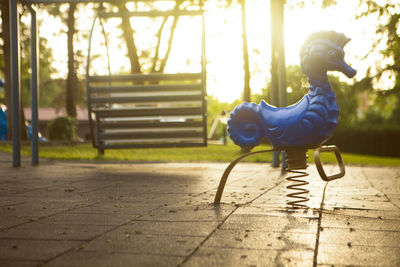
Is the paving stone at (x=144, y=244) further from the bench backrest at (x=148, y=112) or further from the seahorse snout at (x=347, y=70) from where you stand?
the bench backrest at (x=148, y=112)

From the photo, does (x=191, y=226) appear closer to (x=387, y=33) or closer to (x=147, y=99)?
(x=147, y=99)

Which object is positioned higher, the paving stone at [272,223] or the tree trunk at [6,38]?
the tree trunk at [6,38]

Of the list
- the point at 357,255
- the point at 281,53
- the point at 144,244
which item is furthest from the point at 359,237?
the point at 281,53

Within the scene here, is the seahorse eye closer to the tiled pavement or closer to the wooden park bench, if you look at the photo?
the tiled pavement

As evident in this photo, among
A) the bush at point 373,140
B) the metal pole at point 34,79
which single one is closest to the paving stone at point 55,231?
the metal pole at point 34,79

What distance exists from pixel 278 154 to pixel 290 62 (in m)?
1.65

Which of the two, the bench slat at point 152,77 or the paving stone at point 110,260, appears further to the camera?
the bench slat at point 152,77

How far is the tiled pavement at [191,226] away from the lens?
2.52 meters

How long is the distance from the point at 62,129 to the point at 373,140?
57.1 ft

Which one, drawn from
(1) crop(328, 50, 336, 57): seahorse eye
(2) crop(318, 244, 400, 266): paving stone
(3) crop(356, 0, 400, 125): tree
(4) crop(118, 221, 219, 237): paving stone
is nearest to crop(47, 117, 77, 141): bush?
(3) crop(356, 0, 400, 125): tree

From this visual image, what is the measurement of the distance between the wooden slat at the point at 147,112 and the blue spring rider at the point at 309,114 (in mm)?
4142

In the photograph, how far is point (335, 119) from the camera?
4.00m

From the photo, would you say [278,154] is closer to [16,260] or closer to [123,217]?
[123,217]

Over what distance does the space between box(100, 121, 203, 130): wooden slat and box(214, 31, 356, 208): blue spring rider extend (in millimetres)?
4354
